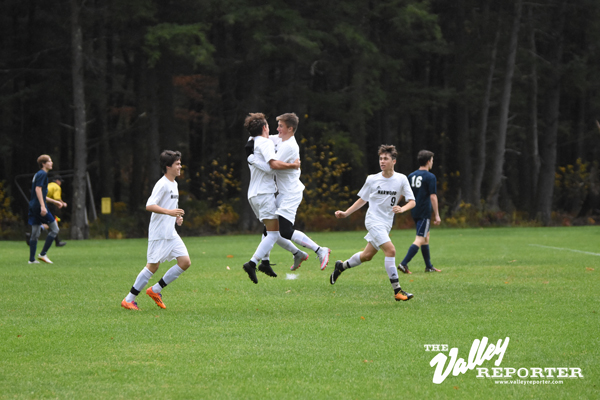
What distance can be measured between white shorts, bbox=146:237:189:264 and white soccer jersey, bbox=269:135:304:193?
1.56 m

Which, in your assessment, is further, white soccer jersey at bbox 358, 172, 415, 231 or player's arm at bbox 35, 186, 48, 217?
player's arm at bbox 35, 186, 48, 217

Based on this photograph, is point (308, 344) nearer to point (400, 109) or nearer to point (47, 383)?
point (47, 383)

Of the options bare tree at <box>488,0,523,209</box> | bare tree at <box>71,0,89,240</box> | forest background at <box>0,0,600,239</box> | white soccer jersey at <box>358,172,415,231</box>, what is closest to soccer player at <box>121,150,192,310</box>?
white soccer jersey at <box>358,172,415,231</box>

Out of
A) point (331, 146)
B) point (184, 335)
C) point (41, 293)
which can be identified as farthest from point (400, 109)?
point (184, 335)

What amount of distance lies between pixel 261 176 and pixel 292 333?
2825 millimetres

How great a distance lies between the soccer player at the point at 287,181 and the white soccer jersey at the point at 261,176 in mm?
83

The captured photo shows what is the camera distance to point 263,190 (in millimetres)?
10344

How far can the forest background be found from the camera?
112ft

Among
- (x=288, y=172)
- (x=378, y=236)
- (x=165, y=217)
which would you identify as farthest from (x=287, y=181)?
(x=165, y=217)

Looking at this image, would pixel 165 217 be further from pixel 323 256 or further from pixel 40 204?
pixel 40 204

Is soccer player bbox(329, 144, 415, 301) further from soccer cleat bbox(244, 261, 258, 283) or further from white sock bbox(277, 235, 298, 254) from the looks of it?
soccer cleat bbox(244, 261, 258, 283)

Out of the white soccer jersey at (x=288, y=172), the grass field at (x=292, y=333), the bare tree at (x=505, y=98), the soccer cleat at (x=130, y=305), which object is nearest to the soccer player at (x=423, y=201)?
the grass field at (x=292, y=333)

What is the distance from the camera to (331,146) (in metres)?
39.9

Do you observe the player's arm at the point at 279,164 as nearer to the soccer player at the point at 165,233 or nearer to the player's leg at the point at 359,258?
the soccer player at the point at 165,233
